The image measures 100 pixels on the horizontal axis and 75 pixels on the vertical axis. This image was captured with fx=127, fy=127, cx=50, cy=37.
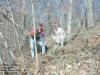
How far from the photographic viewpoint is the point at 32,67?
4.28m

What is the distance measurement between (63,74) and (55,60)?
3.35 ft

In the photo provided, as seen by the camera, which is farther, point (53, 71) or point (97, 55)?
point (97, 55)

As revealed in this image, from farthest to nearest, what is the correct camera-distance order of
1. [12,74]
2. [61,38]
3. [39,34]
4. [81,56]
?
[61,38], [39,34], [81,56], [12,74]

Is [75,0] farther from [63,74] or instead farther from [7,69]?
[7,69]

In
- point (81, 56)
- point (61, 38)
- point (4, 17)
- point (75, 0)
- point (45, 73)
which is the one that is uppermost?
point (75, 0)

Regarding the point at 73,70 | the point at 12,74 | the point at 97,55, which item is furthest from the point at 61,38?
the point at 12,74

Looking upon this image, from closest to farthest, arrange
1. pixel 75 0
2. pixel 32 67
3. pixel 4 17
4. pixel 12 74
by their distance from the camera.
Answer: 1. pixel 4 17
2. pixel 12 74
3. pixel 32 67
4. pixel 75 0

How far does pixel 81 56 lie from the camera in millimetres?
4641

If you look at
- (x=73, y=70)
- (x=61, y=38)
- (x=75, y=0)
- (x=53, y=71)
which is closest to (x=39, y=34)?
(x=61, y=38)

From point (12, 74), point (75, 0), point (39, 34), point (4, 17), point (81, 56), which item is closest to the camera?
point (4, 17)

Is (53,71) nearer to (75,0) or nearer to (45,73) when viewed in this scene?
(45,73)

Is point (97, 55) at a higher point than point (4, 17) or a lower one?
lower

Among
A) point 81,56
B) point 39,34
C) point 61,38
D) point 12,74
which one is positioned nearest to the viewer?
point 12,74

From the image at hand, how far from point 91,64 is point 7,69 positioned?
8.46 ft
